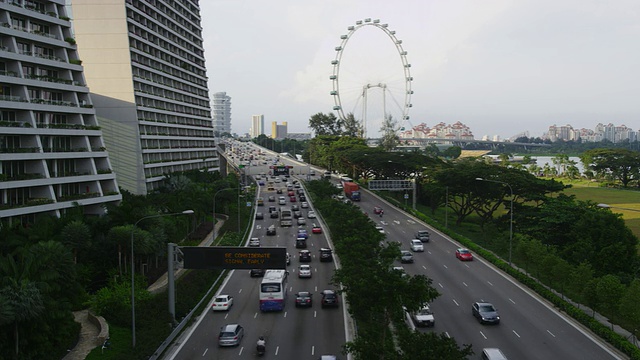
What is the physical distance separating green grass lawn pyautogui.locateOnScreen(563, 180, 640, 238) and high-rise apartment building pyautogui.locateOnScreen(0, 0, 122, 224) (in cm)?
7709

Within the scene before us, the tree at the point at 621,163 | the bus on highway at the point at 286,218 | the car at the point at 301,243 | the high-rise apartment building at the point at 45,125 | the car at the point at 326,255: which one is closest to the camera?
the high-rise apartment building at the point at 45,125

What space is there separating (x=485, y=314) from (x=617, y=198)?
4386 inches

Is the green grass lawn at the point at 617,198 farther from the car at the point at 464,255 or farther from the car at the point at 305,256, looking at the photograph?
the car at the point at 305,256

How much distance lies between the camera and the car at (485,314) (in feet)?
132

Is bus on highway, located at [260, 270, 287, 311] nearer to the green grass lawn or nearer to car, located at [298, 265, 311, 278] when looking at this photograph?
car, located at [298, 265, 311, 278]

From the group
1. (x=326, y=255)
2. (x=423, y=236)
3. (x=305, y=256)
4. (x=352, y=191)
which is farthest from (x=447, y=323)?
(x=352, y=191)

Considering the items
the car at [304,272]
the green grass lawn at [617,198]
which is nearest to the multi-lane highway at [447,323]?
the car at [304,272]

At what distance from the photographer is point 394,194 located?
442 feet

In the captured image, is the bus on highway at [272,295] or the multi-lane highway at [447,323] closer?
the multi-lane highway at [447,323]

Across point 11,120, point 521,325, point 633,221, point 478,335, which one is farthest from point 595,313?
point 633,221

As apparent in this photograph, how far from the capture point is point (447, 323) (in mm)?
40719

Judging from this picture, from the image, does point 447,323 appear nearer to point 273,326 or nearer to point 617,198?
point 273,326

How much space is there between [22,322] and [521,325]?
104 feet

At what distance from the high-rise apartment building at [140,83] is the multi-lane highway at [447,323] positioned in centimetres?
3634
